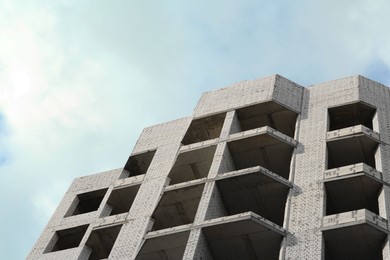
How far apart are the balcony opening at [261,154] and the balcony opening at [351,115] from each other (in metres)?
3.29

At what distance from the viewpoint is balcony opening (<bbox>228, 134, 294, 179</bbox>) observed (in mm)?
30344

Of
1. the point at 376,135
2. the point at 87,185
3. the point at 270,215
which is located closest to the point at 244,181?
the point at 270,215

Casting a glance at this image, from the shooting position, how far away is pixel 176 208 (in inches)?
1164

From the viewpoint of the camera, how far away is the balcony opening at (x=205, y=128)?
33906 mm

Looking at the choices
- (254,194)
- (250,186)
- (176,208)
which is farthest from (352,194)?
(176,208)

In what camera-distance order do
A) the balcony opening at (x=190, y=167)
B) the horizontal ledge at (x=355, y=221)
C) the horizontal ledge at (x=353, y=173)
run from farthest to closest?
the balcony opening at (x=190, y=167) → the horizontal ledge at (x=353, y=173) → the horizontal ledge at (x=355, y=221)

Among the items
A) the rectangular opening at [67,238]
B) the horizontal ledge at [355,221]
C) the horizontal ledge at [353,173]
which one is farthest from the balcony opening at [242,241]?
the rectangular opening at [67,238]

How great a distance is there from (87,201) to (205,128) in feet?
24.6

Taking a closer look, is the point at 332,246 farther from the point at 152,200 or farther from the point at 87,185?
the point at 87,185

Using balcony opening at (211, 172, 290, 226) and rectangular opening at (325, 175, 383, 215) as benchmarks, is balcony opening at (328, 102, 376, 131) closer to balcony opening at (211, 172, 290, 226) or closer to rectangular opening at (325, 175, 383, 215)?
rectangular opening at (325, 175, 383, 215)

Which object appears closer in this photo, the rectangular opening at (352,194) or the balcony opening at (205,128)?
the rectangular opening at (352,194)

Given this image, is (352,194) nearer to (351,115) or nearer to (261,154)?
(261,154)

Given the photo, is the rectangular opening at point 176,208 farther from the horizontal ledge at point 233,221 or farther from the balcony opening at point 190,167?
the horizontal ledge at point 233,221

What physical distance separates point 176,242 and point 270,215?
4464 millimetres
